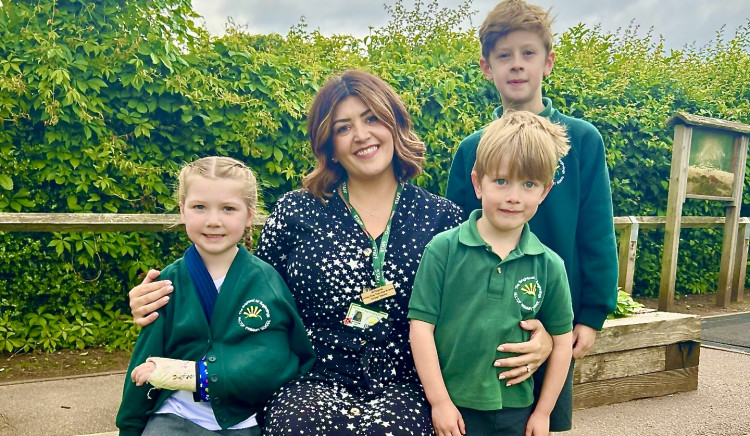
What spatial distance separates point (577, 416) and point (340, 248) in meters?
1.93

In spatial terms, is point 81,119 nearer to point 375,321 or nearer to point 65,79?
point 65,79

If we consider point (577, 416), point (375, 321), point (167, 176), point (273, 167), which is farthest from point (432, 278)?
point (167, 176)

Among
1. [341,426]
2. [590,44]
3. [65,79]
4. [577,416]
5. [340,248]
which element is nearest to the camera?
[341,426]

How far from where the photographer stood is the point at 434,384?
165 cm

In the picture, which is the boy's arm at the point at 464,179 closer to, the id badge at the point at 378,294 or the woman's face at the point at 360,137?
the woman's face at the point at 360,137

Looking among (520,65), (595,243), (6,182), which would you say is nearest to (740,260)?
(595,243)

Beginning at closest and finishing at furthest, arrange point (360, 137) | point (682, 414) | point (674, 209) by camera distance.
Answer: point (360, 137)
point (682, 414)
point (674, 209)

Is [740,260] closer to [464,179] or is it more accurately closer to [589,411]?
[589,411]

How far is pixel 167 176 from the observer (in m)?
4.19

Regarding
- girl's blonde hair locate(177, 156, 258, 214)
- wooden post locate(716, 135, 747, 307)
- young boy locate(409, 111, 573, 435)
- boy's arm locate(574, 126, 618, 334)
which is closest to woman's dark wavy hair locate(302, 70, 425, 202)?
girl's blonde hair locate(177, 156, 258, 214)

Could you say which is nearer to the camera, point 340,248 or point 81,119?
point 340,248

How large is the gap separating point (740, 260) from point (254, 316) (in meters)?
6.97

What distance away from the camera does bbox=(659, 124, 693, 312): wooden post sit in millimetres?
5668

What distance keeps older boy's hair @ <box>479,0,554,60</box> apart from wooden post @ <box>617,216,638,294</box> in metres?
3.26
